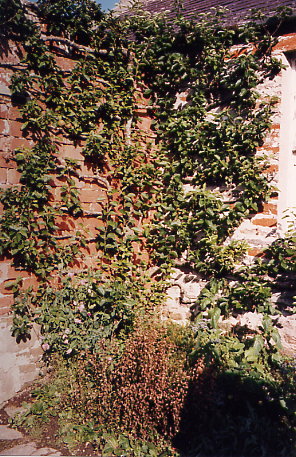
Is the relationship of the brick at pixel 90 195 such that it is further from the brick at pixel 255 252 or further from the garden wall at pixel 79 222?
the brick at pixel 255 252

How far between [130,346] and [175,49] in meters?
3.70

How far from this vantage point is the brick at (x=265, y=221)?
3549mm

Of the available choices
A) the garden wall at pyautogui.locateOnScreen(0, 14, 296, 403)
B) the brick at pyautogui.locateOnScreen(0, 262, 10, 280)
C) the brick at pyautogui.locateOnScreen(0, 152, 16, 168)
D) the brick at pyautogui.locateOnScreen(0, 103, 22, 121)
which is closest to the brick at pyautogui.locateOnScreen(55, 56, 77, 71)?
the garden wall at pyautogui.locateOnScreen(0, 14, 296, 403)

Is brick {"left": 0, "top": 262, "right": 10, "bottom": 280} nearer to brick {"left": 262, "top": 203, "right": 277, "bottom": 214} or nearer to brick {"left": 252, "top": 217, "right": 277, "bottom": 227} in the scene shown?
brick {"left": 252, "top": 217, "right": 277, "bottom": 227}

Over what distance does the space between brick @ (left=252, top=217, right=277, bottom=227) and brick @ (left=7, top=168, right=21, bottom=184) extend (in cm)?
263

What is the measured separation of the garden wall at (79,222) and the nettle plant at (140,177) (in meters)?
0.08

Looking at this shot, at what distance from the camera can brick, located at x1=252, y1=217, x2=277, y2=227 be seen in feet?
11.6

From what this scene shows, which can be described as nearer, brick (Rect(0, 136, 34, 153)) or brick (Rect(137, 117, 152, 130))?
brick (Rect(0, 136, 34, 153))

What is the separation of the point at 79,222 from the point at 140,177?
958mm

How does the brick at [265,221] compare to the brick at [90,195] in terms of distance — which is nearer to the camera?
the brick at [265,221]

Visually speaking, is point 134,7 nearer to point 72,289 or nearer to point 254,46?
point 254,46

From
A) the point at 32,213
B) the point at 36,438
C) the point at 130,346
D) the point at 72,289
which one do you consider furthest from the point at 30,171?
the point at 36,438

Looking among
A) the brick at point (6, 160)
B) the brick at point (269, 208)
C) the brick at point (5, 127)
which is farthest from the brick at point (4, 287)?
the brick at point (269, 208)

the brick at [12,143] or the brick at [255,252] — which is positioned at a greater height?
the brick at [12,143]
